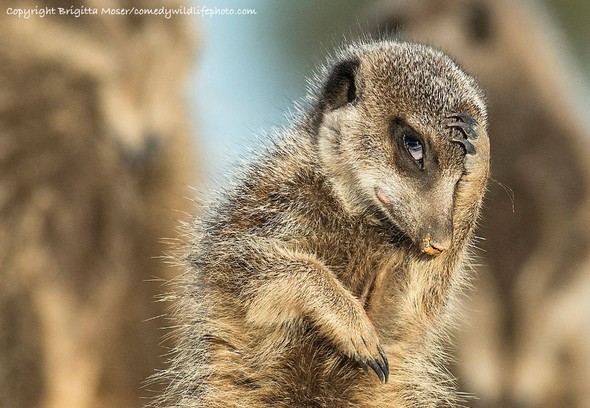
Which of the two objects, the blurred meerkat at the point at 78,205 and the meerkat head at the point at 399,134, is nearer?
the meerkat head at the point at 399,134

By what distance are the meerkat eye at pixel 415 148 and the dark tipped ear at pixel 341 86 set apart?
8.8 inches

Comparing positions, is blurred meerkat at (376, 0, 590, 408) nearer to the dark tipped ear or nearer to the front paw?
the dark tipped ear

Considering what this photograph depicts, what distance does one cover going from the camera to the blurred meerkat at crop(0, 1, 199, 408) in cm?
370

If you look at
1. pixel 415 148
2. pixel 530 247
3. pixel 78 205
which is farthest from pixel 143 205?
pixel 415 148

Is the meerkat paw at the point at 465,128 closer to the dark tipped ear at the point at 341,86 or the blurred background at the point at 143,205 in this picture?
the dark tipped ear at the point at 341,86

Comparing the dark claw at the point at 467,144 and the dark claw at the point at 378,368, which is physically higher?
the dark claw at the point at 467,144

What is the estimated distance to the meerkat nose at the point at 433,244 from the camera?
1658 mm

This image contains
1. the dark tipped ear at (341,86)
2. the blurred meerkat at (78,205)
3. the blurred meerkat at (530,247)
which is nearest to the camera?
the dark tipped ear at (341,86)

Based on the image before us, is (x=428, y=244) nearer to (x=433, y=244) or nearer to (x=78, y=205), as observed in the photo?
(x=433, y=244)

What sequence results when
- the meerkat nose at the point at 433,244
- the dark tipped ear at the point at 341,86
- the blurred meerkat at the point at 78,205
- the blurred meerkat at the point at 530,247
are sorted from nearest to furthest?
the meerkat nose at the point at 433,244 < the dark tipped ear at the point at 341,86 < the blurred meerkat at the point at 78,205 < the blurred meerkat at the point at 530,247

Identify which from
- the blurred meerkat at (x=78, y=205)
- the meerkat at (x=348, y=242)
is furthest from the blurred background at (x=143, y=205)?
the meerkat at (x=348, y=242)

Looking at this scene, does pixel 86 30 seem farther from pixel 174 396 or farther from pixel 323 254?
pixel 323 254

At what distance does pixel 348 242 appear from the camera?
1.88 m

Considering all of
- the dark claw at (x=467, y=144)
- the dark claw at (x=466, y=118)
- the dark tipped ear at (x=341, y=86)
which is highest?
the dark tipped ear at (x=341, y=86)
